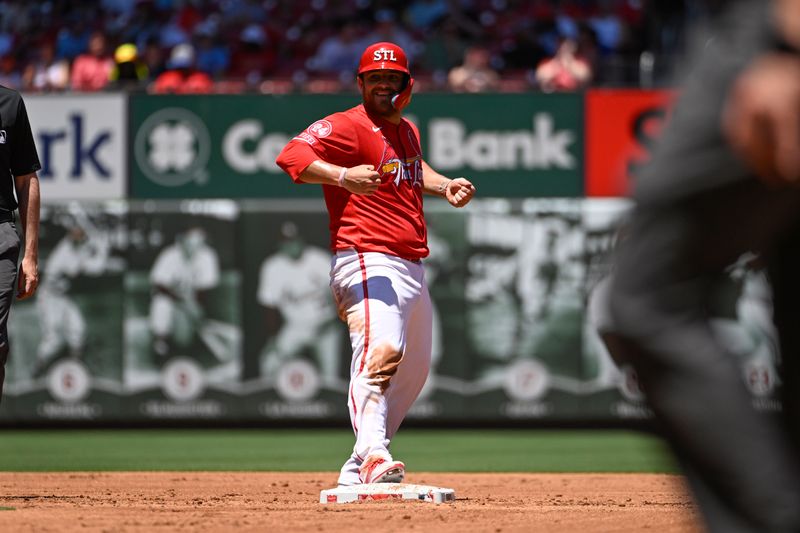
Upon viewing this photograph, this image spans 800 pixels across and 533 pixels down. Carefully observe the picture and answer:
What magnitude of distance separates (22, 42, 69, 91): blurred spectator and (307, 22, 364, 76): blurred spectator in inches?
113

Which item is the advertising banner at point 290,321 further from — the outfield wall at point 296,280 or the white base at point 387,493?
the white base at point 387,493

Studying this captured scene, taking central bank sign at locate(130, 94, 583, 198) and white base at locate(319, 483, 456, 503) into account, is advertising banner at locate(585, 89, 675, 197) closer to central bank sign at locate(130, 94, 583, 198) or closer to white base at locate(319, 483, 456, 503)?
central bank sign at locate(130, 94, 583, 198)

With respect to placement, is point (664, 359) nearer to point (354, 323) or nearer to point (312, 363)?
point (354, 323)

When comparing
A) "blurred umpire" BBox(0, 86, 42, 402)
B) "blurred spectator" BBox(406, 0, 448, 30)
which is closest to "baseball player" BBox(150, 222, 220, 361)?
"blurred spectator" BBox(406, 0, 448, 30)

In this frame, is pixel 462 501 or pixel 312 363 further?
pixel 312 363

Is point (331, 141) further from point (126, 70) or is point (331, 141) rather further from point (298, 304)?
point (126, 70)

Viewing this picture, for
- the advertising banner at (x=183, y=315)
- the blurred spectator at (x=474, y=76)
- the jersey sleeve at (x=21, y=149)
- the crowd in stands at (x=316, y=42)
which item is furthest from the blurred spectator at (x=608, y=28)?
the jersey sleeve at (x=21, y=149)

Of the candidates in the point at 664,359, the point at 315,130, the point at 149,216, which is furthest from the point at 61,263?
the point at 664,359

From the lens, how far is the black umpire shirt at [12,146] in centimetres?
681

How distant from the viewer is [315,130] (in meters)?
6.69

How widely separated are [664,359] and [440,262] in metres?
12.2

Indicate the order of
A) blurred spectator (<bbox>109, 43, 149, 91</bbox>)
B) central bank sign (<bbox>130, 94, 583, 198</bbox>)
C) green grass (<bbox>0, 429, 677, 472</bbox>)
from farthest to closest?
blurred spectator (<bbox>109, 43, 149, 91</bbox>), central bank sign (<bbox>130, 94, 583, 198</bbox>), green grass (<bbox>0, 429, 677, 472</bbox>)

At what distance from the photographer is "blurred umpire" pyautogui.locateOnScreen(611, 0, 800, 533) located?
2.37 meters

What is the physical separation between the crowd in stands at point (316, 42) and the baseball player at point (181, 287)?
1.78 meters
